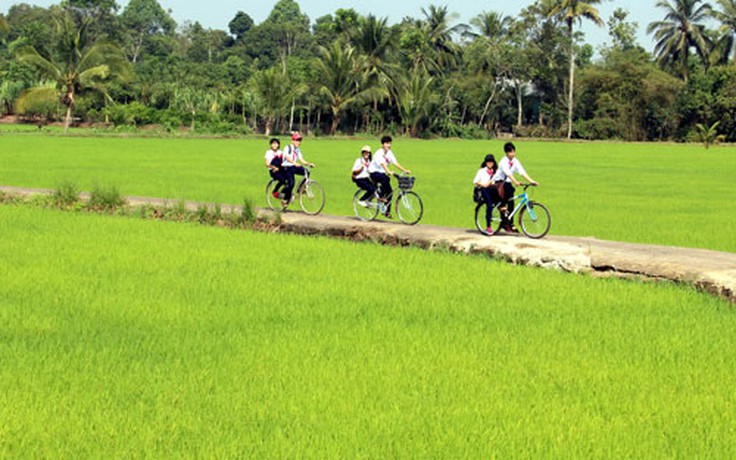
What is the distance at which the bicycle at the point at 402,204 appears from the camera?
1229 centimetres

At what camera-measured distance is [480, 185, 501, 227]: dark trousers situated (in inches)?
430

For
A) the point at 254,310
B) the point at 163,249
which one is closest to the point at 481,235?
the point at 163,249

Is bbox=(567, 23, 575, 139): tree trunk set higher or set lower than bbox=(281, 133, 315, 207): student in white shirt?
higher

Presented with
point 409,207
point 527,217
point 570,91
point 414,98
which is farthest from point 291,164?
point 570,91

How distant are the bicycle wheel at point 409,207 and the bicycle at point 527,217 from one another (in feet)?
4.06

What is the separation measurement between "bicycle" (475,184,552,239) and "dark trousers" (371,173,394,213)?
184 cm

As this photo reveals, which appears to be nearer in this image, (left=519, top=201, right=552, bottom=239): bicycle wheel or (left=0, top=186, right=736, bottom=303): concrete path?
(left=0, top=186, right=736, bottom=303): concrete path

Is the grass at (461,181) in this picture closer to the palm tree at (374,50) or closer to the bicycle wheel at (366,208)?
the bicycle wheel at (366,208)

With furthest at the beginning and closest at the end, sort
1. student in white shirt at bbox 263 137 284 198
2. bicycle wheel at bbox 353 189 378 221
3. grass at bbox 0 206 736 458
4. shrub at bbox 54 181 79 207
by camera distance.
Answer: shrub at bbox 54 181 79 207 → student in white shirt at bbox 263 137 284 198 → bicycle wheel at bbox 353 189 378 221 → grass at bbox 0 206 736 458

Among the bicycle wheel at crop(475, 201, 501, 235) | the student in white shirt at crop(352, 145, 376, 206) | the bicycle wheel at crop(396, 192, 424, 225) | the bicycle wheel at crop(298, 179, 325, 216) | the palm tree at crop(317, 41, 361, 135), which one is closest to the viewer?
the bicycle wheel at crop(475, 201, 501, 235)

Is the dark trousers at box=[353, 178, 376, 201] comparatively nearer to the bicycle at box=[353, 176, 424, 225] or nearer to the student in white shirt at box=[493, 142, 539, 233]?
the bicycle at box=[353, 176, 424, 225]

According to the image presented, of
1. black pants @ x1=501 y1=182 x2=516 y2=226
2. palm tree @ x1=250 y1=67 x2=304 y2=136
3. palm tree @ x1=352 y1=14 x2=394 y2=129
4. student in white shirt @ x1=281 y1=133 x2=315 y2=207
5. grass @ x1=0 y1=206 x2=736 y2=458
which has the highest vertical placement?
palm tree @ x1=352 y1=14 x2=394 y2=129

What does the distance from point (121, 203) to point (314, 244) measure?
15.7 ft

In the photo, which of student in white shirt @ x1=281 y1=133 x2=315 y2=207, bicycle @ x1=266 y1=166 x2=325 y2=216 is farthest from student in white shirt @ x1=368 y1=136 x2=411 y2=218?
student in white shirt @ x1=281 y1=133 x2=315 y2=207
